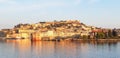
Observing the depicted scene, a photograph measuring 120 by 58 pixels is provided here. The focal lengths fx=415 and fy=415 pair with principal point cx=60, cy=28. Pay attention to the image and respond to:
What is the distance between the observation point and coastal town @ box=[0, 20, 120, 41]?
93.9m

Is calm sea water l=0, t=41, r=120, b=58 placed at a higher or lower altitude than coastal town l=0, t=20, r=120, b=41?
lower

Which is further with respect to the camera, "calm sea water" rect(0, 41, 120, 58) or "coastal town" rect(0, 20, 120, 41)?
"coastal town" rect(0, 20, 120, 41)

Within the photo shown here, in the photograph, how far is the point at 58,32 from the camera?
104 meters

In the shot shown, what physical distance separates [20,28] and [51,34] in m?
20.3

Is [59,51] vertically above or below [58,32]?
below

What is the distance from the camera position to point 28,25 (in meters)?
125

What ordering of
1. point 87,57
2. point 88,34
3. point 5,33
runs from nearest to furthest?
point 87,57 → point 88,34 → point 5,33

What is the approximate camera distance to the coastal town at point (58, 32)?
93938 mm

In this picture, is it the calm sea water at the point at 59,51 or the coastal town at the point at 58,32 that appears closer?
the calm sea water at the point at 59,51

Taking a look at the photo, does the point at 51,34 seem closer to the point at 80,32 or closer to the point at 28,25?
the point at 80,32

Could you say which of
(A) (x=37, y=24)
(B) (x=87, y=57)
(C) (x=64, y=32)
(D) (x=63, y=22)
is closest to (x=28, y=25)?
(A) (x=37, y=24)

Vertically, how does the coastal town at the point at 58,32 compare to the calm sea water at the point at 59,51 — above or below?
above

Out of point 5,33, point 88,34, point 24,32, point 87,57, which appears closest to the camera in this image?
point 87,57

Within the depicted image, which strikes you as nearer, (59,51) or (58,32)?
(59,51)
